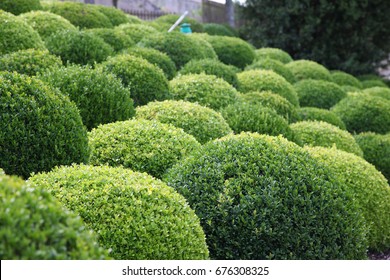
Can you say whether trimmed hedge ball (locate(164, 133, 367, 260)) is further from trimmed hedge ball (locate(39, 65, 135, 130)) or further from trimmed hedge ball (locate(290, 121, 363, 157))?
trimmed hedge ball (locate(290, 121, 363, 157))

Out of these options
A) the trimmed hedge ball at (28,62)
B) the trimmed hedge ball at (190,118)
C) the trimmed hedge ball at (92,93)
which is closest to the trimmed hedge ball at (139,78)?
the trimmed hedge ball at (190,118)

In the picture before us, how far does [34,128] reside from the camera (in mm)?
4133

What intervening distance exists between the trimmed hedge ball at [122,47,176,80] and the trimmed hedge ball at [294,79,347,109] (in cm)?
342

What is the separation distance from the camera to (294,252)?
13.7ft

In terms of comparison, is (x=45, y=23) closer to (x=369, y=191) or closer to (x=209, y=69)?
(x=209, y=69)

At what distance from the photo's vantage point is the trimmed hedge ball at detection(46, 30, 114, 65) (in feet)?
23.3

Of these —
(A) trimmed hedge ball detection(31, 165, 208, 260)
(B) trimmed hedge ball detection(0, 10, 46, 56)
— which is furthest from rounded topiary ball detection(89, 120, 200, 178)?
(B) trimmed hedge ball detection(0, 10, 46, 56)

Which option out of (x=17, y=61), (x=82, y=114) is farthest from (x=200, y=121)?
(x=17, y=61)

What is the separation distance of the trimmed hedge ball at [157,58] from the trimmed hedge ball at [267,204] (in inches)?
142

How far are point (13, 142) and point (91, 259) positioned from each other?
91.7 inches

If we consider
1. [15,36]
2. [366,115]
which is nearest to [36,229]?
[15,36]

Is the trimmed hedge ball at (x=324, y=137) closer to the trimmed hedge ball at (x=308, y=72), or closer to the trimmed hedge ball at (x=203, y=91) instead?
the trimmed hedge ball at (x=203, y=91)

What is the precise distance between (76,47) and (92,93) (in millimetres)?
1769
